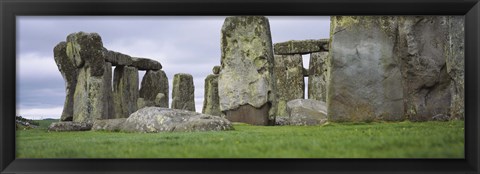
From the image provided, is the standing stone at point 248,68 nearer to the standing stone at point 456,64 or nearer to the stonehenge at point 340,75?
the stonehenge at point 340,75

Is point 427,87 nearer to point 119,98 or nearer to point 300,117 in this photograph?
point 300,117

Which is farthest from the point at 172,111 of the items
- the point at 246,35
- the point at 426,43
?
the point at 426,43

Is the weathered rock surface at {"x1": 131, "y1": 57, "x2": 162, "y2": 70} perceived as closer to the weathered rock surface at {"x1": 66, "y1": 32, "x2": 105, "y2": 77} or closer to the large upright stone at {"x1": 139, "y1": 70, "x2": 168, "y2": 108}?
the large upright stone at {"x1": 139, "y1": 70, "x2": 168, "y2": 108}

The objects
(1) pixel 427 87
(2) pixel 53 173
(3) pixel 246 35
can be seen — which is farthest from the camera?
(3) pixel 246 35

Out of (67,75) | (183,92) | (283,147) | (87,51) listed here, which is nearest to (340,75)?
(283,147)

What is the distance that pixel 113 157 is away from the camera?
315 inches

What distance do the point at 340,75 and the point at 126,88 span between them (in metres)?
11.6

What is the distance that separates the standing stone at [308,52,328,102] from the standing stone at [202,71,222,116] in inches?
153

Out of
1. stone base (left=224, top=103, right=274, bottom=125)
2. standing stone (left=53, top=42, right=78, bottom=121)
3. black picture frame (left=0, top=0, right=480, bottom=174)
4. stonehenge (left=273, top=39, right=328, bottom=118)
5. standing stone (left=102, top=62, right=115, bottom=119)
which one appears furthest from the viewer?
stonehenge (left=273, top=39, right=328, bottom=118)

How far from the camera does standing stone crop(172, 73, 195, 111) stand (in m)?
27.1

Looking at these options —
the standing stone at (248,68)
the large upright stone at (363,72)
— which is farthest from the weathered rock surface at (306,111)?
the large upright stone at (363,72)

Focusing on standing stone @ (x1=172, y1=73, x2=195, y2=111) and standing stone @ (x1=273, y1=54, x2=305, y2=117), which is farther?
standing stone @ (x1=172, y1=73, x2=195, y2=111)

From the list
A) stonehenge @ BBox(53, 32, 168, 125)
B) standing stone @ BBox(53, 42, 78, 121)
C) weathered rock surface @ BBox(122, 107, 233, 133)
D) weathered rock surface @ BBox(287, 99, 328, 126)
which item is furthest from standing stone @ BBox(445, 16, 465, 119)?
standing stone @ BBox(53, 42, 78, 121)
